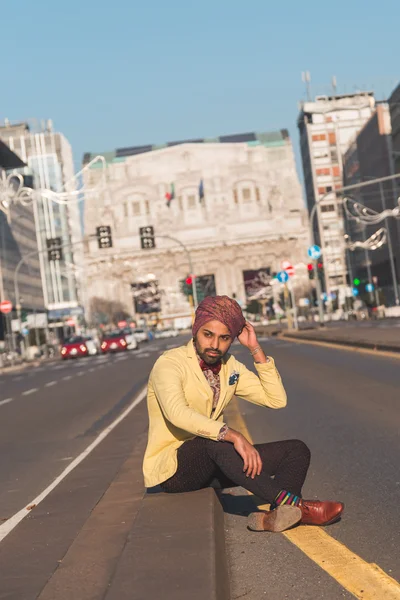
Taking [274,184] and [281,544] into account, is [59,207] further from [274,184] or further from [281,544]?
[281,544]

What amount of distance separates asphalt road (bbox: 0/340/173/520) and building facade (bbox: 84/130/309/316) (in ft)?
527

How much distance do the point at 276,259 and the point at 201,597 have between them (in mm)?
187660

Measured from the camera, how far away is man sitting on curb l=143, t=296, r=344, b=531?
21.1 ft

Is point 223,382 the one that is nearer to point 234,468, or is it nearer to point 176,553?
point 234,468

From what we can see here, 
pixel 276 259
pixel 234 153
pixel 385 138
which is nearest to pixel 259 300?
pixel 276 259

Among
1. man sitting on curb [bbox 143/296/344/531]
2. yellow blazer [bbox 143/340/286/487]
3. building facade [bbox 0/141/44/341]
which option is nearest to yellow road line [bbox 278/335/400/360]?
yellow blazer [bbox 143/340/286/487]

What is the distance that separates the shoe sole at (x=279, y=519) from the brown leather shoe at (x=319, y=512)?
86 mm

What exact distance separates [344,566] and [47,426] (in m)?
12.1

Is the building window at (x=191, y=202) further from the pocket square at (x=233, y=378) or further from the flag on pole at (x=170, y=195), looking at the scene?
the pocket square at (x=233, y=378)

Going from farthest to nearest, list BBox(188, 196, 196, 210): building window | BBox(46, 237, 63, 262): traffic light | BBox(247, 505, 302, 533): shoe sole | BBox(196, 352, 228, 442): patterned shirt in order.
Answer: BBox(188, 196, 196, 210): building window < BBox(46, 237, 63, 262): traffic light < BBox(196, 352, 228, 442): patterned shirt < BBox(247, 505, 302, 533): shoe sole

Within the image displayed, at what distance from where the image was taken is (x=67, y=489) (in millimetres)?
9336

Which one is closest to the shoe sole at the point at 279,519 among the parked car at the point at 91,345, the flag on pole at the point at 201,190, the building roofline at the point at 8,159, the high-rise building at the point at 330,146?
the parked car at the point at 91,345

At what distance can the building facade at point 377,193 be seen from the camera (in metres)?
119

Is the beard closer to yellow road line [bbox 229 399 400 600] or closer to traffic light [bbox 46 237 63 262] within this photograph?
yellow road line [bbox 229 399 400 600]
